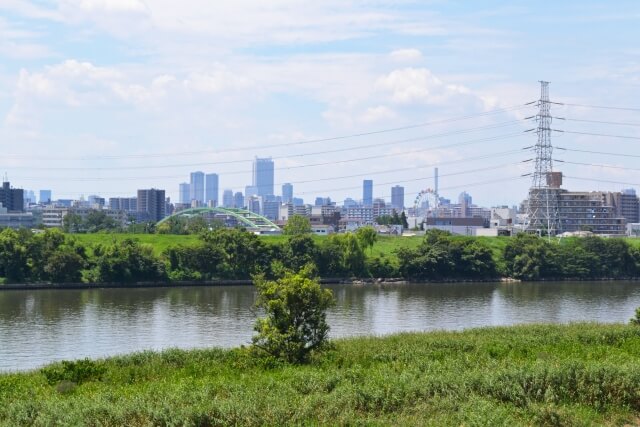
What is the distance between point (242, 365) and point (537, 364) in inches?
246

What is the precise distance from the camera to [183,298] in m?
42.7

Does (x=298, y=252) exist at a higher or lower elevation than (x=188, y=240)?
lower

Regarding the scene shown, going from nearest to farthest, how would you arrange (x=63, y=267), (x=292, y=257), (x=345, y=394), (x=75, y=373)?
(x=345, y=394) → (x=75, y=373) → (x=63, y=267) → (x=292, y=257)

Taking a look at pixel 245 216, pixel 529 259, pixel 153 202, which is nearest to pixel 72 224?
pixel 245 216

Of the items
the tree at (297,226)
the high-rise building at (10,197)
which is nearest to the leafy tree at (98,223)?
the tree at (297,226)

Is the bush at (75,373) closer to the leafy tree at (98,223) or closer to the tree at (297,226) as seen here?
the tree at (297,226)

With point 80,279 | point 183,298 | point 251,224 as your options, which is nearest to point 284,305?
point 183,298

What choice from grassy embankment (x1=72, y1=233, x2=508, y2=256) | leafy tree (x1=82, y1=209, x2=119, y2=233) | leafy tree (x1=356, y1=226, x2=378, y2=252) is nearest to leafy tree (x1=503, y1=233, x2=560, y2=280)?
grassy embankment (x1=72, y1=233, x2=508, y2=256)

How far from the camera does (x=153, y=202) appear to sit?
523 feet

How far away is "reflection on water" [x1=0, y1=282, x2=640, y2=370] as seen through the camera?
26.6 metres

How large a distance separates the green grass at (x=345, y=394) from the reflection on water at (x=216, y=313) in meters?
8.73

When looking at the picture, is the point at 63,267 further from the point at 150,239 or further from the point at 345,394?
the point at 345,394

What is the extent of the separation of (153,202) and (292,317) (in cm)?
14582

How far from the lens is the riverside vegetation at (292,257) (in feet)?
161
